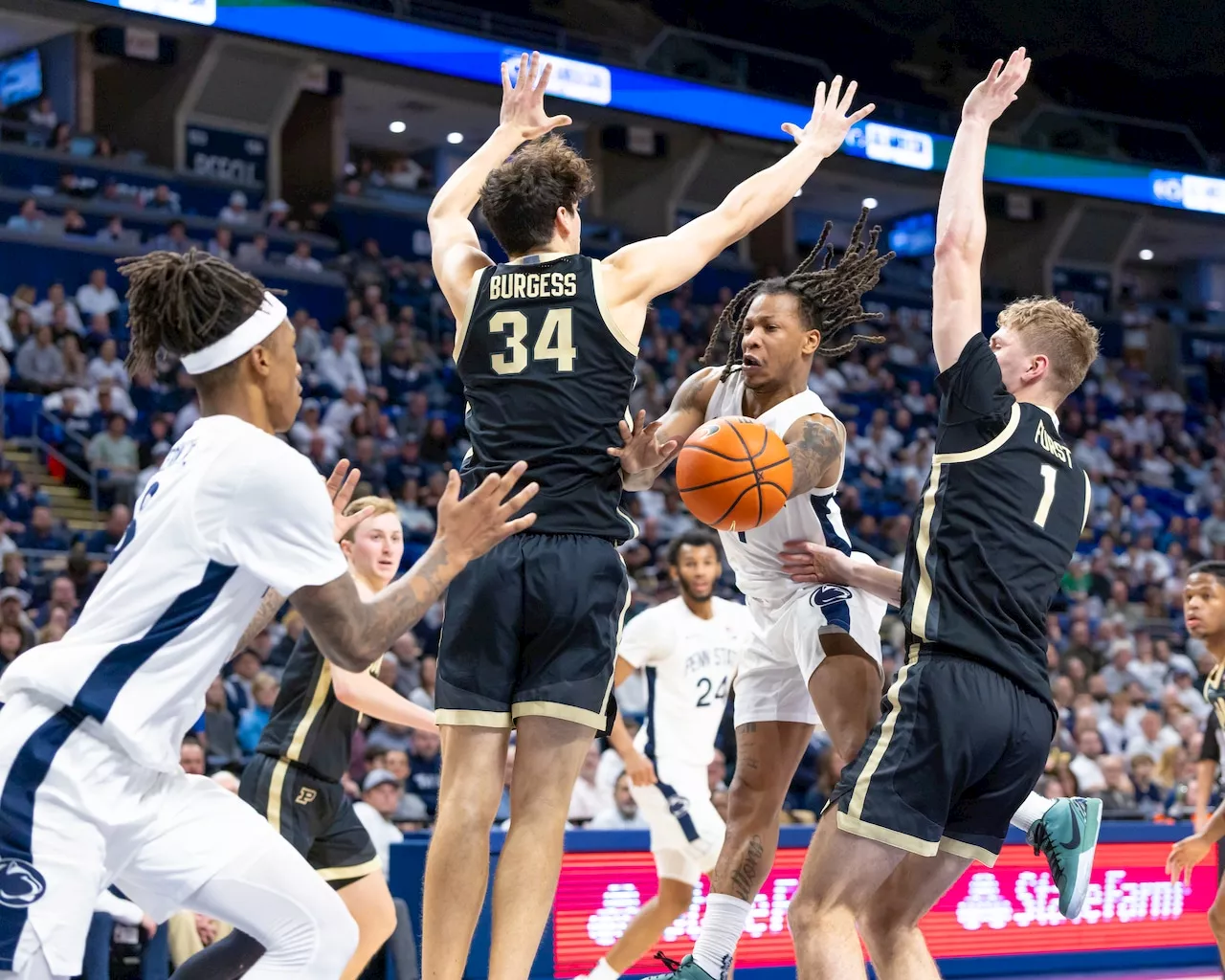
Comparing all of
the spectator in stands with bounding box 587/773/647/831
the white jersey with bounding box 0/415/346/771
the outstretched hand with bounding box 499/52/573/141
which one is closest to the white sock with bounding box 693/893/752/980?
the white jersey with bounding box 0/415/346/771

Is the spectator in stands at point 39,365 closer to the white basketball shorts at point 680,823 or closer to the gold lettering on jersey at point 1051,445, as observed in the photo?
the white basketball shorts at point 680,823

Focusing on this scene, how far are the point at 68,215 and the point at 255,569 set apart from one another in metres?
14.9

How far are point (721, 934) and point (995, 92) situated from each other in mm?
3019

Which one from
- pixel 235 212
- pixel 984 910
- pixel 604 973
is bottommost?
pixel 984 910

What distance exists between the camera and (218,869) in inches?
125

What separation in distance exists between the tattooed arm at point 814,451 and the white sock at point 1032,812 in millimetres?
1267

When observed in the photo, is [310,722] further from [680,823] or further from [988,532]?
[988,532]

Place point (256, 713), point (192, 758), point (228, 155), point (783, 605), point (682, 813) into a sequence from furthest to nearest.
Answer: point (228, 155)
point (256, 713)
point (192, 758)
point (682, 813)
point (783, 605)

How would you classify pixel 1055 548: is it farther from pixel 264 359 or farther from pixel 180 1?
pixel 180 1

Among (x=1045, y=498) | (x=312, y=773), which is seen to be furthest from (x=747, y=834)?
(x=312, y=773)

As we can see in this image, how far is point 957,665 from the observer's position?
4258 millimetres

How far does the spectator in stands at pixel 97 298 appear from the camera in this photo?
1530cm

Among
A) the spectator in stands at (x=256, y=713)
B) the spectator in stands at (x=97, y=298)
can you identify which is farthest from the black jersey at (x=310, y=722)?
the spectator in stands at (x=97, y=298)

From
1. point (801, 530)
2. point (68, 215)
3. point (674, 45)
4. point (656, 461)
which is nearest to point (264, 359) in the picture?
point (656, 461)
